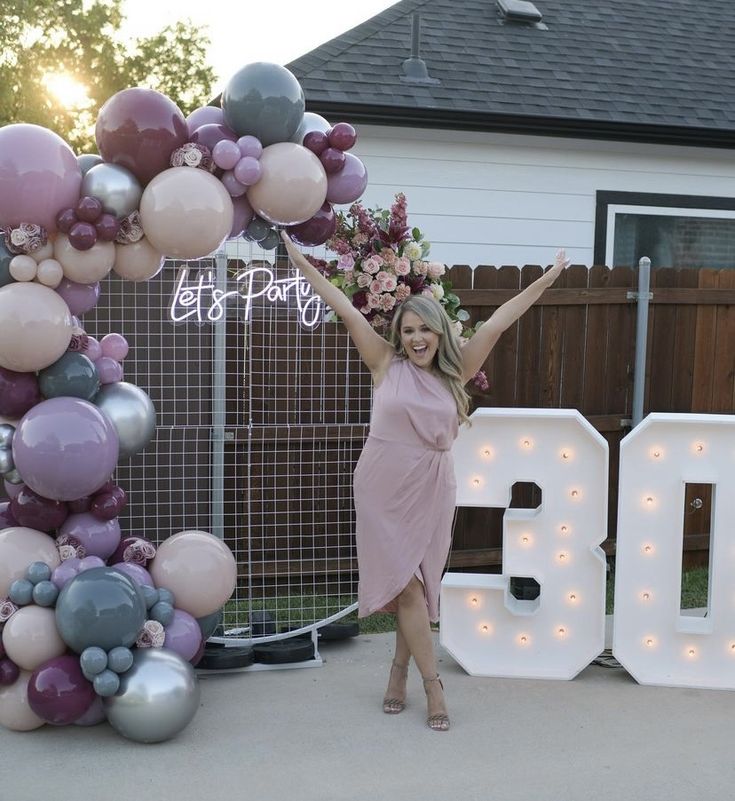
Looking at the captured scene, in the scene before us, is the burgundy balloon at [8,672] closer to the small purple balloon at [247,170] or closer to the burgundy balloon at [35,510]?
the burgundy balloon at [35,510]

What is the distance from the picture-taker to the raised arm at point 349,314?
3918 mm

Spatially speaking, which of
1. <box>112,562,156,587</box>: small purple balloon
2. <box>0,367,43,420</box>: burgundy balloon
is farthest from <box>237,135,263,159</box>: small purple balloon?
<box>112,562,156,587</box>: small purple balloon

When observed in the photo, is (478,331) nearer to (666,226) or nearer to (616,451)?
(616,451)

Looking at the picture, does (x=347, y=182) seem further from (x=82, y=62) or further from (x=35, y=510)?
(x=82, y=62)

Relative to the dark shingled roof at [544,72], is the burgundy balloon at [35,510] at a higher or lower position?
lower

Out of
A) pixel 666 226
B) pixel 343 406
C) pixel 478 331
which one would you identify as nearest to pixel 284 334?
pixel 343 406

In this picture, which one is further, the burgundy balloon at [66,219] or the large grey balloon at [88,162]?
the large grey balloon at [88,162]

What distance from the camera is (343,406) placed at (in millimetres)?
5586

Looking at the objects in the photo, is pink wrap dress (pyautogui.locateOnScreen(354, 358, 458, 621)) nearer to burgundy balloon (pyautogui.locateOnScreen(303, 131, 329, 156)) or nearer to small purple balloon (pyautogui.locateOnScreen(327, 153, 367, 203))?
small purple balloon (pyautogui.locateOnScreen(327, 153, 367, 203))

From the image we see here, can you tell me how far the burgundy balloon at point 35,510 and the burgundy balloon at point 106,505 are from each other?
5.1 inches

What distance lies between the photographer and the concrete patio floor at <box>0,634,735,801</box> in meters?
3.39

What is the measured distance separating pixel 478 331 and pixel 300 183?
3.11 ft

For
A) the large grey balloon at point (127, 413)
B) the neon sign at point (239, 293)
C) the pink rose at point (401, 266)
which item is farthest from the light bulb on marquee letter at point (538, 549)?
the large grey balloon at point (127, 413)

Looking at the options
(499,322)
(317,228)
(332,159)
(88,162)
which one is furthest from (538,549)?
(88,162)
